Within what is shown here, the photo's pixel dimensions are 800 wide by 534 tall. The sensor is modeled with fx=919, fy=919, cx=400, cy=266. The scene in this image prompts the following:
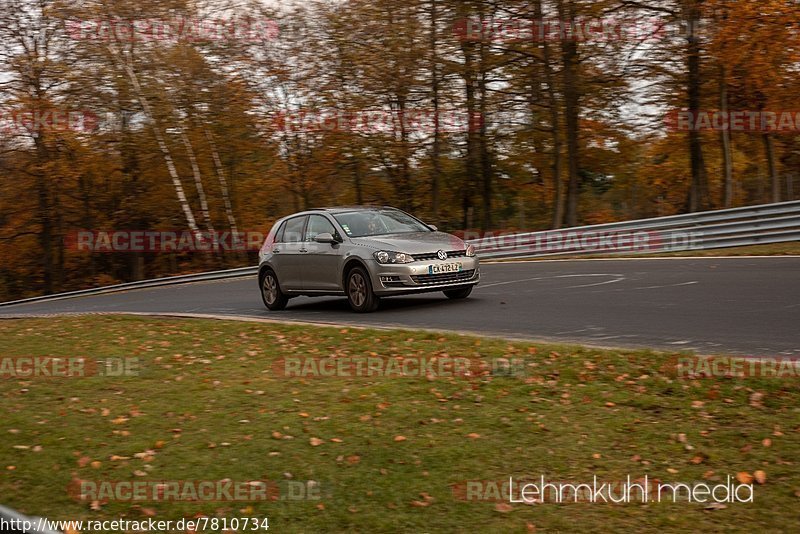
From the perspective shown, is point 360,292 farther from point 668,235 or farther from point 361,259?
point 668,235

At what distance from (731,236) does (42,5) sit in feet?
94.8

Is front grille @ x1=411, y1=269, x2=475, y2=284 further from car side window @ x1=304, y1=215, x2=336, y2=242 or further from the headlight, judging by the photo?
car side window @ x1=304, y1=215, x2=336, y2=242

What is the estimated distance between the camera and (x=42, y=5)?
3700cm

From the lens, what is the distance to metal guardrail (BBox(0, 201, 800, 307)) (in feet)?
67.2

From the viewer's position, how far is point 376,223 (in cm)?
1480

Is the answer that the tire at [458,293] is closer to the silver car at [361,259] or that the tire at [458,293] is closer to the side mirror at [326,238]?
the silver car at [361,259]

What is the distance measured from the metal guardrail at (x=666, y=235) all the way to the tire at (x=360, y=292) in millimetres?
10294

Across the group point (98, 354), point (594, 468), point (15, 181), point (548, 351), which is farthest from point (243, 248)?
point (594, 468)

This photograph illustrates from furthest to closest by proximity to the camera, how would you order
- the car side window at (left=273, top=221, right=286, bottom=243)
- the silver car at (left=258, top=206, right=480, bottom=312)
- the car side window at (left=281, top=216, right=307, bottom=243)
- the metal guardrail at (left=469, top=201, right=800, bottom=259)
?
the metal guardrail at (left=469, top=201, right=800, bottom=259) < the car side window at (left=273, top=221, right=286, bottom=243) < the car side window at (left=281, top=216, right=307, bottom=243) < the silver car at (left=258, top=206, right=480, bottom=312)

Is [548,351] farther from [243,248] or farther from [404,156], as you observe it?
[243,248]

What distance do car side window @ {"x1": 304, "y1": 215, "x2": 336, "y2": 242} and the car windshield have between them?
18 centimetres

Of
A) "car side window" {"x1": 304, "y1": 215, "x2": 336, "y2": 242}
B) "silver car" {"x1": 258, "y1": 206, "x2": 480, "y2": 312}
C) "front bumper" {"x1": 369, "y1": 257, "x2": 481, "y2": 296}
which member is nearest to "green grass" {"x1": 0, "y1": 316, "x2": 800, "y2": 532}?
"front bumper" {"x1": 369, "y1": 257, "x2": 481, "y2": 296}

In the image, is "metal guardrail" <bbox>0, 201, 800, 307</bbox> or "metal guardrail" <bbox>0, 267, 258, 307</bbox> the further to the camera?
"metal guardrail" <bbox>0, 267, 258, 307</bbox>

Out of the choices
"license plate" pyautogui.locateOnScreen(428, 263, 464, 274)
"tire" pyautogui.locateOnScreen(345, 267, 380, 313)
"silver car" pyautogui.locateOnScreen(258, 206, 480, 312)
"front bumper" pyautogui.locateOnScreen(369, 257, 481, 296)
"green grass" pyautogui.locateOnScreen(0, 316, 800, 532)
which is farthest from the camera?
"tire" pyautogui.locateOnScreen(345, 267, 380, 313)
